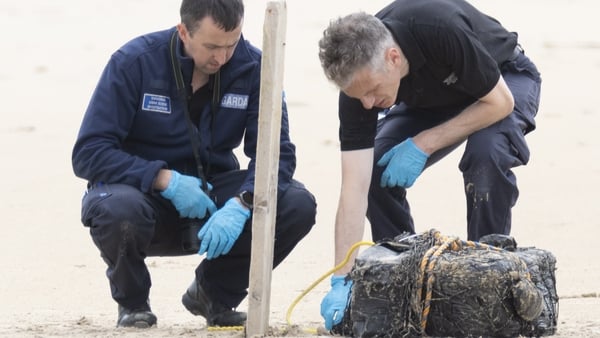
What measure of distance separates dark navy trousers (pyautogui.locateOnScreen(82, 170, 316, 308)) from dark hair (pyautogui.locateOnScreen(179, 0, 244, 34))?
682mm

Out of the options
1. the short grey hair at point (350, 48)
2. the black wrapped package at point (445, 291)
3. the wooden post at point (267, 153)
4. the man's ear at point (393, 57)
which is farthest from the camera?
the man's ear at point (393, 57)

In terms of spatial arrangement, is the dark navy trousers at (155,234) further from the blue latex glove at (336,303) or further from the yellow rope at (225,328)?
the blue latex glove at (336,303)

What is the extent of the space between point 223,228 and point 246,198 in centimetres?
17

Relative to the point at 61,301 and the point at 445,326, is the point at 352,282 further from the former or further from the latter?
the point at 61,301

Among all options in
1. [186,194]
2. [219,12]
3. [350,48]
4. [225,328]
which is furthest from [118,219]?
[350,48]

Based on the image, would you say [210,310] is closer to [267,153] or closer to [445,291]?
[267,153]

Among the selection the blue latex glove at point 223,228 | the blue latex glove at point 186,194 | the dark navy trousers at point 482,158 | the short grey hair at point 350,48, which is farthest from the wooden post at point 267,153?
the dark navy trousers at point 482,158

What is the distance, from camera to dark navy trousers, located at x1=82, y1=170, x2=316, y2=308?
4969 mm

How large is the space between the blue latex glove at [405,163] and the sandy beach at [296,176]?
0.73 metres

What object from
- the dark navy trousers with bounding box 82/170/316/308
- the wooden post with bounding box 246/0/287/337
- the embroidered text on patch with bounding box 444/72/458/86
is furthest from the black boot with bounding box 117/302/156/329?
the embroidered text on patch with bounding box 444/72/458/86

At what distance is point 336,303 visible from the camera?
4812 millimetres

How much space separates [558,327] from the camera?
16.2 ft

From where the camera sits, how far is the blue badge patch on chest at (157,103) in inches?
201

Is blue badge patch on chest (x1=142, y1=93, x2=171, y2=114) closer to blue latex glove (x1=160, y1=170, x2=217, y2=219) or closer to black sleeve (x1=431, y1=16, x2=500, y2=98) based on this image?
blue latex glove (x1=160, y1=170, x2=217, y2=219)
